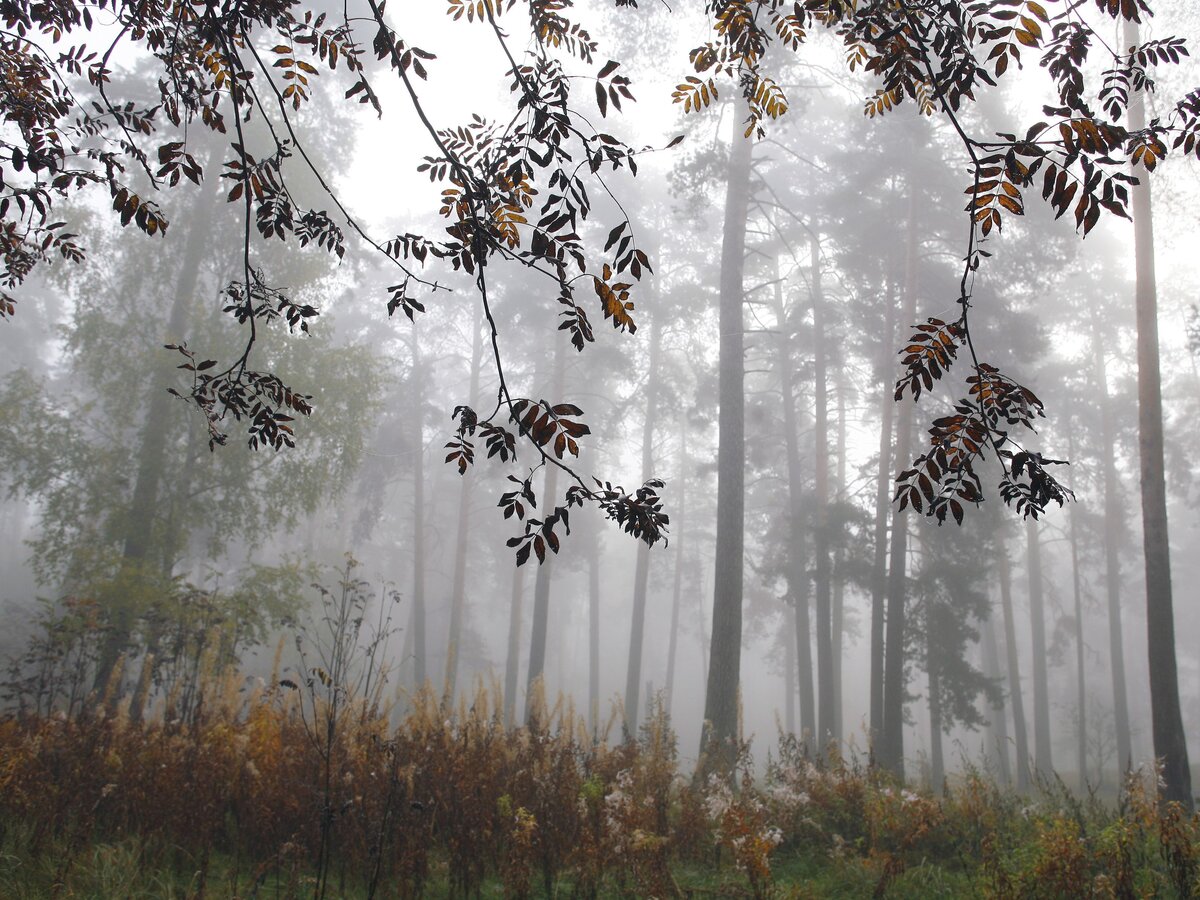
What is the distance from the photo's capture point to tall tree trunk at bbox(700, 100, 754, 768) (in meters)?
8.26

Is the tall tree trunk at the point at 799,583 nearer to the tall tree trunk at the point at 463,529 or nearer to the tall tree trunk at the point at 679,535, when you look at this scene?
the tall tree trunk at the point at 463,529

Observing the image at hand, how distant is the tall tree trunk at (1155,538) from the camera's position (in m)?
7.69

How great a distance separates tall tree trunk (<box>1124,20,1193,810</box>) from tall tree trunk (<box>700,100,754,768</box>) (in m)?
4.47

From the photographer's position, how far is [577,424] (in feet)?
5.87

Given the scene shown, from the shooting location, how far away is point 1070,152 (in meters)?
1.61

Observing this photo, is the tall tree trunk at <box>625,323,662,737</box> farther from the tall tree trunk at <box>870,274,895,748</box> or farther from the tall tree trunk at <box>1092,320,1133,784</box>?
the tall tree trunk at <box>1092,320,1133,784</box>

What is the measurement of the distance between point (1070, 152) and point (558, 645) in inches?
1403

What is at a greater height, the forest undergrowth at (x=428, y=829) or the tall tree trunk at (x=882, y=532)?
the tall tree trunk at (x=882, y=532)

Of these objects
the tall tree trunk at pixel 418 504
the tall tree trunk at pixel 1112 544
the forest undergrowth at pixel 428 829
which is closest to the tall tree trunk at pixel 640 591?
the tall tree trunk at pixel 418 504

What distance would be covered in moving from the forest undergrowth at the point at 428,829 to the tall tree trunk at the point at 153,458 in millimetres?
3461

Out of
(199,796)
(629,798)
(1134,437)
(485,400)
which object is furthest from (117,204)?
(1134,437)

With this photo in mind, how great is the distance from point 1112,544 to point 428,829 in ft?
69.0

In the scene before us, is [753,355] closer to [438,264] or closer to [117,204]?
[438,264]

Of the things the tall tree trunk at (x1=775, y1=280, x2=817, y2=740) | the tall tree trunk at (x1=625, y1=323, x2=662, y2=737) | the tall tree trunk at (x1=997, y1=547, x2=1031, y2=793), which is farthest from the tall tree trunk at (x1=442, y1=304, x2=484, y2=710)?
the tall tree trunk at (x1=997, y1=547, x2=1031, y2=793)
